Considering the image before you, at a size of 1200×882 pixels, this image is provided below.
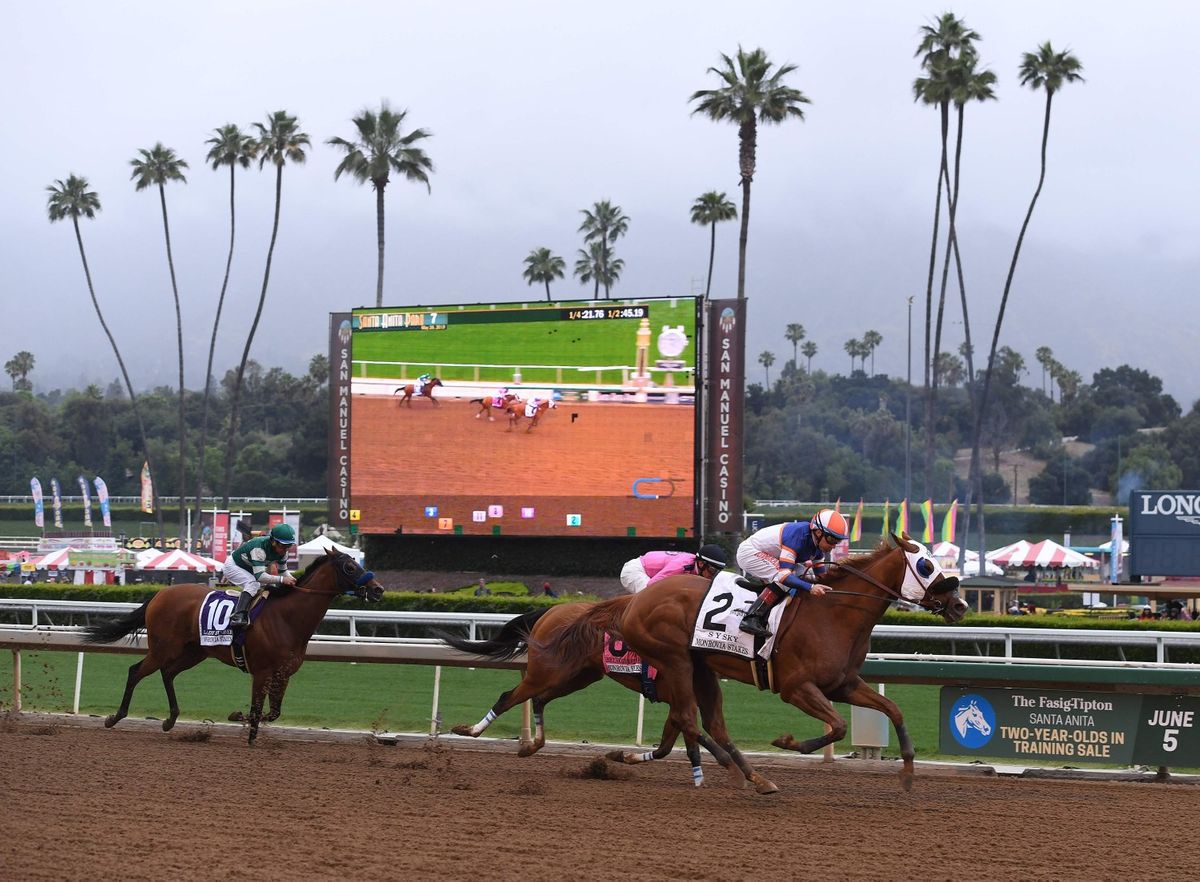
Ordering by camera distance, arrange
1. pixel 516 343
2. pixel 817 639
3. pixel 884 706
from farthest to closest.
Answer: pixel 516 343
pixel 817 639
pixel 884 706

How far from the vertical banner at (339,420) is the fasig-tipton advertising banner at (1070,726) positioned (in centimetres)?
1824

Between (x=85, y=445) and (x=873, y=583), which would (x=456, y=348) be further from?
(x=85, y=445)

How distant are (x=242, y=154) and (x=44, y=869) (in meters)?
43.4

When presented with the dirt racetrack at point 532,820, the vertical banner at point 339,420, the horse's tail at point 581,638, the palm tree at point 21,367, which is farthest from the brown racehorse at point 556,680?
the palm tree at point 21,367

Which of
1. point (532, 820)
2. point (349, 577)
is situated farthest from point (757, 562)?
point (349, 577)

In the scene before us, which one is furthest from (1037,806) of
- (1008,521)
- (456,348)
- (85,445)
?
(85,445)

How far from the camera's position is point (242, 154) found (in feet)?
151

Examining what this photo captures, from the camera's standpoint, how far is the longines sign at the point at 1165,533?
21.6 metres

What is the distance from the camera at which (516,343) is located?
82.8 feet

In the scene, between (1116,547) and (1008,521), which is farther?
(1008,521)

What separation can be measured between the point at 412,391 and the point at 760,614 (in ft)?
61.6

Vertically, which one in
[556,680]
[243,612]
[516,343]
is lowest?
[556,680]

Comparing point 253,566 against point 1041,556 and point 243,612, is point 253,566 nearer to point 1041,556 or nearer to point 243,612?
point 243,612

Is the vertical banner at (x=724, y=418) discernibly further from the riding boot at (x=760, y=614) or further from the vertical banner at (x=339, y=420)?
the riding boot at (x=760, y=614)
